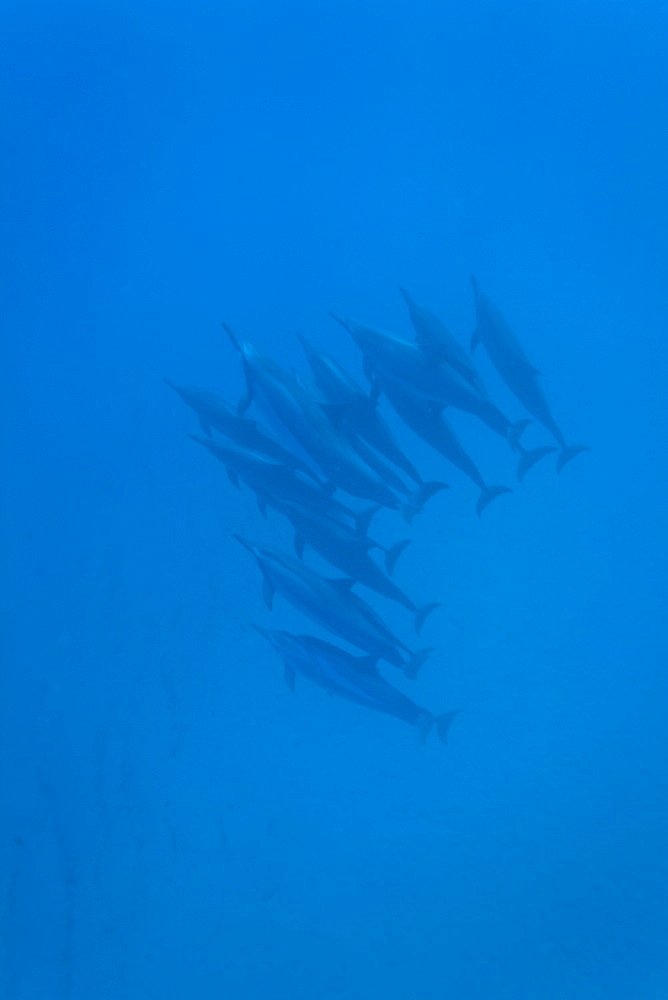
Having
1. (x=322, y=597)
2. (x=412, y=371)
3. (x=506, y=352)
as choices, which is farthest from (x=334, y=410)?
(x=506, y=352)

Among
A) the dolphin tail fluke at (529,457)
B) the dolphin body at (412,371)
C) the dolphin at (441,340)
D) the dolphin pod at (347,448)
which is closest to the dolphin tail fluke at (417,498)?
the dolphin pod at (347,448)

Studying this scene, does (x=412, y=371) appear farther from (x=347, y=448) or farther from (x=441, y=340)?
(x=347, y=448)

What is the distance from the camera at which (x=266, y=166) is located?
858cm

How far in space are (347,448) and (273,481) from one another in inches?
16.5

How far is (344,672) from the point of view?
3.62m

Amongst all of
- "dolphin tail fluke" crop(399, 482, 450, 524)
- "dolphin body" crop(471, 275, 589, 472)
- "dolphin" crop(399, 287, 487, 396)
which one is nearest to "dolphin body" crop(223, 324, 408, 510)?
"dolphin tail fluke" crop(399, 482, 450, 524)

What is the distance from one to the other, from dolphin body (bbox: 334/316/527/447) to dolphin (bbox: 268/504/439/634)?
73 cm

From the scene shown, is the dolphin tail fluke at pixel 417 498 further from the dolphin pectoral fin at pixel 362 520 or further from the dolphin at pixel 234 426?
the dolphin at pixel 234 426

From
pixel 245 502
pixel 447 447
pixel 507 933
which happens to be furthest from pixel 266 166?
pixel 507 933

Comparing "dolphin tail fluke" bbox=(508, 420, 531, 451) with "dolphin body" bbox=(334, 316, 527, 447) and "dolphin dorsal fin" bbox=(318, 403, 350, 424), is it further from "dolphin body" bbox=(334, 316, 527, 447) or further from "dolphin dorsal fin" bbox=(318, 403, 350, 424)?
"dolphin dorsal fin" bbox=(318, 403, 350, 424)

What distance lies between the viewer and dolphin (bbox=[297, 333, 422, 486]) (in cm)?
357

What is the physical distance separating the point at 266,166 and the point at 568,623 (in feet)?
20.8

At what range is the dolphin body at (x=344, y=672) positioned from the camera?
3613 millimetres

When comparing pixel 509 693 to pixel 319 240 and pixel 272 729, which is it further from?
pixel 319 240
